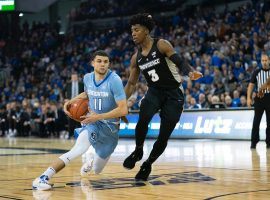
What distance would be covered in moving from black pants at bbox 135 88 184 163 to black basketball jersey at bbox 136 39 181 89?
9 centimetres

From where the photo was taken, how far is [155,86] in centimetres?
715

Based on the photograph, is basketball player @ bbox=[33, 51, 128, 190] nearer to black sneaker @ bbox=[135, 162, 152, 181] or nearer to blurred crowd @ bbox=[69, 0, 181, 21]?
black sneaker @ bbox=[135, 162, 152, 181]

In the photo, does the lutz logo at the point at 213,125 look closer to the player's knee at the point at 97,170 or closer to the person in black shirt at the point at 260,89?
A: the person in black shirt at the point at 260,89

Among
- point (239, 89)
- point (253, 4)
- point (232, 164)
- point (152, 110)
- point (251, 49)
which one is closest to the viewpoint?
point (152, 110)

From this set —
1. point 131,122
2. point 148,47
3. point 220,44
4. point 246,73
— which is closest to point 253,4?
point 220,44

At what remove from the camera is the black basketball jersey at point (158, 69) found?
23.1 feet

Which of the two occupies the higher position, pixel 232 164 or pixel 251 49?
pixel 251 49

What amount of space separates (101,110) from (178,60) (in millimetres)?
1041

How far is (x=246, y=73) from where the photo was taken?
18.7 meters

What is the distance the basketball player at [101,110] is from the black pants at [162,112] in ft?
1.02

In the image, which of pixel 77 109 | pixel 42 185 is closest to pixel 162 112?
pixel 77 109

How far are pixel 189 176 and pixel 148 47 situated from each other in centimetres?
164

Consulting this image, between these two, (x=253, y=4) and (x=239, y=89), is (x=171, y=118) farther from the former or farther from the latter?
(x=253, y=4)

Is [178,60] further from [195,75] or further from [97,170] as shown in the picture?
[97,170]
